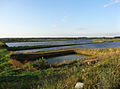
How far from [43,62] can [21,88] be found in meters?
8.33

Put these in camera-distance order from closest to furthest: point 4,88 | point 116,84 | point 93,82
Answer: point 116,84, point 93,82, point 4,88

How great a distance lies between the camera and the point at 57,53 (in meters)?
31.1

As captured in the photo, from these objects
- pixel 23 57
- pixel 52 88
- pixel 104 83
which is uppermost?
pixel 104 83

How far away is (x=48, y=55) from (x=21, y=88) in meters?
22.5

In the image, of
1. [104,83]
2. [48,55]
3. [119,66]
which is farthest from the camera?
[48,55]

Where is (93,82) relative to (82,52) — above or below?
above

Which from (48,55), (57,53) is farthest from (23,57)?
(57,53)

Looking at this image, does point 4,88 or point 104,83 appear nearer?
point 104,83

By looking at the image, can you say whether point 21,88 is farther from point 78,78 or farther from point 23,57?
point 23,57

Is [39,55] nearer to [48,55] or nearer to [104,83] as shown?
[48,55]

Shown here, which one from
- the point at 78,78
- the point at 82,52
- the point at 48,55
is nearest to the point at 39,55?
the point at 48,55

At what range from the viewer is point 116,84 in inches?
172

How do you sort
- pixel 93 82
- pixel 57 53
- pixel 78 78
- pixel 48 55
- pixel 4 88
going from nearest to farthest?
pixel 93 82 < pixel 78 78 < pixel 4 88 < pixel 48 55 < pixel 57 53

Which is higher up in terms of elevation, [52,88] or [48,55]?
[52,88]
